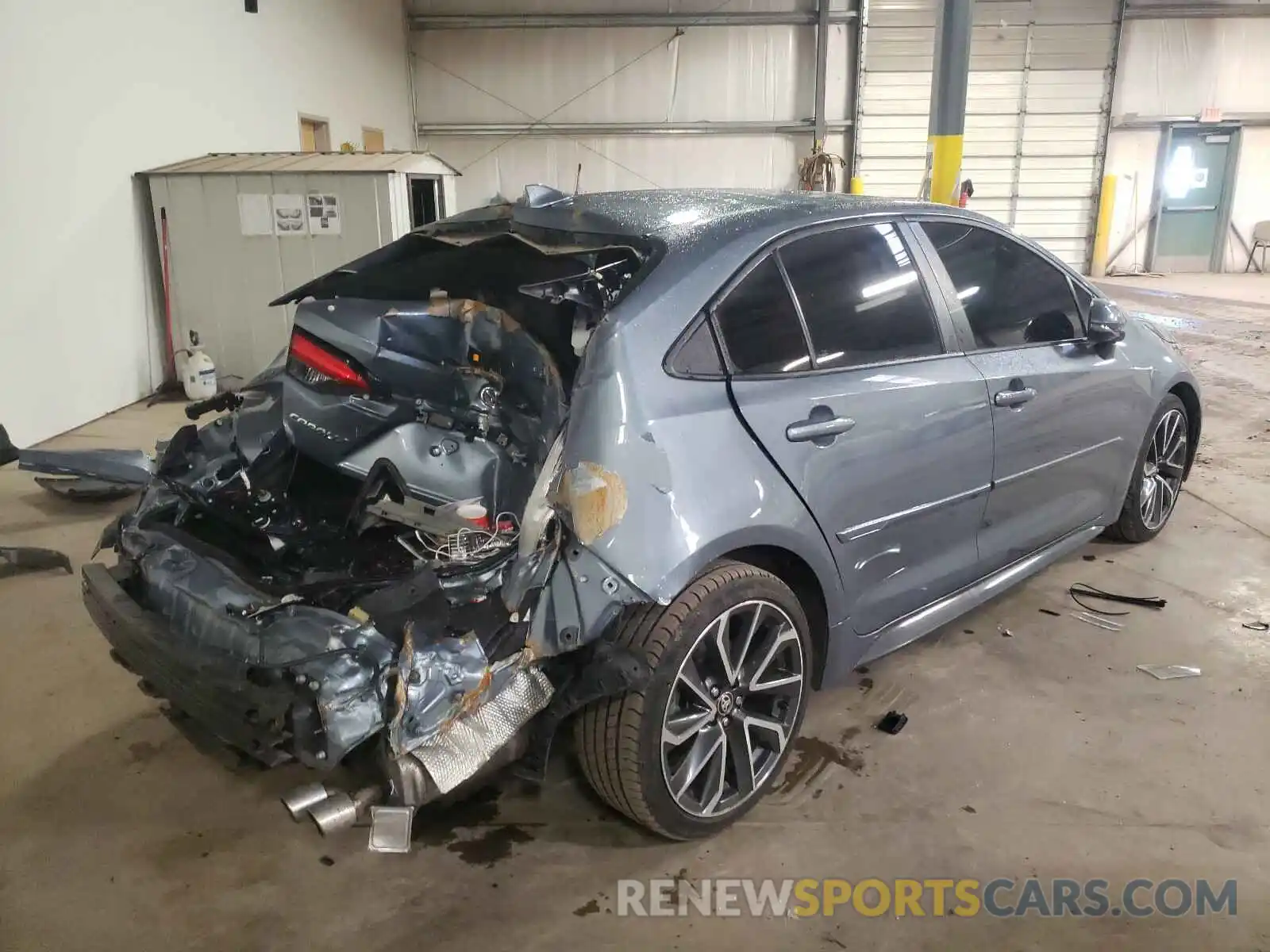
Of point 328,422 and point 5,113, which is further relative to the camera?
point 5,113

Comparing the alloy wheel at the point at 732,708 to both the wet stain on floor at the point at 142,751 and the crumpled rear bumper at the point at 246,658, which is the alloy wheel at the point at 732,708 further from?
the wet stain on floor at the point at 142,751

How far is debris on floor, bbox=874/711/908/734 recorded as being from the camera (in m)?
2.62

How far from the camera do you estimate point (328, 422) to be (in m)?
2.56

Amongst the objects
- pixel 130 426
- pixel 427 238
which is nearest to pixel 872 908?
pixel 427 238

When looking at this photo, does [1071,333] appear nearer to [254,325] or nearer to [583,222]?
[583,222]

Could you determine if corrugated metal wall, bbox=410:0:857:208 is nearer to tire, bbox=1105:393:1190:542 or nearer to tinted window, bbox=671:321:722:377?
tire, bbox=1105:393:1190:542

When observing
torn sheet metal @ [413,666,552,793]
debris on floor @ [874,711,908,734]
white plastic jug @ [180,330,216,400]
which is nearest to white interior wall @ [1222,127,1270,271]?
white plastic jug @ [180,330,216,400]

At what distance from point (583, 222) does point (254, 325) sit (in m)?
5.40

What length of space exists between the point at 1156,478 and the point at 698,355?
275cm

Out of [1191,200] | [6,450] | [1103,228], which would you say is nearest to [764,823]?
[6,450]

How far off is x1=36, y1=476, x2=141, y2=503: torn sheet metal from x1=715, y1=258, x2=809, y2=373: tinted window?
346cm

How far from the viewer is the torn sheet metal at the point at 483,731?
1.84m

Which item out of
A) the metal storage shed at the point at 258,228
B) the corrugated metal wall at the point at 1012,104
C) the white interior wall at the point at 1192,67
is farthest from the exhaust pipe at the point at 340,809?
the white interior wall at the point at 1192,67

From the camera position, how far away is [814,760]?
249 centimetres
